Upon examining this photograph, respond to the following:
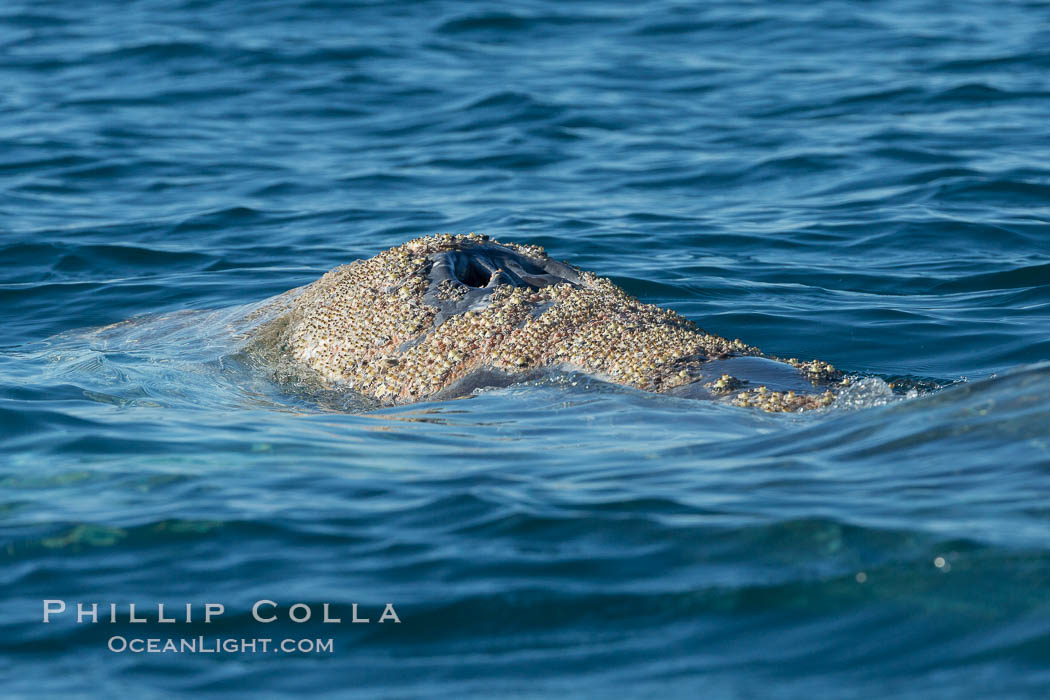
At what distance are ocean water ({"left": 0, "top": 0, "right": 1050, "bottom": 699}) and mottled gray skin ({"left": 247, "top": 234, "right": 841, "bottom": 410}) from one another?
0.26 m

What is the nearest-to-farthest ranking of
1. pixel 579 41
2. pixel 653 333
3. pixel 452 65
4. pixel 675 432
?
pixel 675 432
pixel 653 333
pixel 452 65
pixel 579 41

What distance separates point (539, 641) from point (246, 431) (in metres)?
2.80

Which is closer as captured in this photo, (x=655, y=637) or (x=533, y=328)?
(x=655, y=637)

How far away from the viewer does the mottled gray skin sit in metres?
6.49

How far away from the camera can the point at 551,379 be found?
264 inches

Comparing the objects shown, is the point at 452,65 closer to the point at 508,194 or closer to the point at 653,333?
the point at 508,194

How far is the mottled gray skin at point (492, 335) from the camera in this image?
21.3 feet

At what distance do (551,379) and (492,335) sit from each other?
494 mm

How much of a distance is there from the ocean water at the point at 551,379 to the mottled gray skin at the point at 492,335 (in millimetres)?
256

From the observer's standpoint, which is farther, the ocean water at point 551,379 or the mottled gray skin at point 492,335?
the mottled gray skin at point 492,335

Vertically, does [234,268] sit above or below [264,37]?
below

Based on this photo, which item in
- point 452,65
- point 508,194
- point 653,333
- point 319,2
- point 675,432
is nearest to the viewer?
point 675,432

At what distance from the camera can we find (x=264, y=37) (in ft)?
68.4

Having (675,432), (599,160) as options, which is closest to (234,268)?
(599,160)
